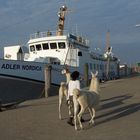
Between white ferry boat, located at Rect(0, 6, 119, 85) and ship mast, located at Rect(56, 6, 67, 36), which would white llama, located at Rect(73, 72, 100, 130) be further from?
ship mast, located at Rect(56, 6, 67, 36)

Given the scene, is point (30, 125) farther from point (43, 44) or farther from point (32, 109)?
point (43, 44)

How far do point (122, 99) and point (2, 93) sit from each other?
9367 millimetres

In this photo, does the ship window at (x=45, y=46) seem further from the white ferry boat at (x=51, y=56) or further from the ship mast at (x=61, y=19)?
the ship mast at (x=61, y=19)

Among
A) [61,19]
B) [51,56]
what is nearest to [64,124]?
[51,56]

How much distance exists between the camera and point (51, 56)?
32.2 m

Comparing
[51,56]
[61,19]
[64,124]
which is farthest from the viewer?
[61,19]

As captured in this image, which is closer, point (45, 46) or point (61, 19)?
point (45, 46)

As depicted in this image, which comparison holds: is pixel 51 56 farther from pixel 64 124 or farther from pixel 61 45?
pixel 64 124

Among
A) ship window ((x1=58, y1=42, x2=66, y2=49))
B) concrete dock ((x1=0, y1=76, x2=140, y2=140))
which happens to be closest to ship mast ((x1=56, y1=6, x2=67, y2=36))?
ship window ((x1=58, y1=42, x2=66, y2=49))

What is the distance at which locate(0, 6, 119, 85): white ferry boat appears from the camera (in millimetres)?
27141

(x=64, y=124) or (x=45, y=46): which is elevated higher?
(x=45, y=46)

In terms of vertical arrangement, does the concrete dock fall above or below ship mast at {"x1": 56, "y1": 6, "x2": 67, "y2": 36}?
below

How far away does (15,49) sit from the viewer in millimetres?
34875

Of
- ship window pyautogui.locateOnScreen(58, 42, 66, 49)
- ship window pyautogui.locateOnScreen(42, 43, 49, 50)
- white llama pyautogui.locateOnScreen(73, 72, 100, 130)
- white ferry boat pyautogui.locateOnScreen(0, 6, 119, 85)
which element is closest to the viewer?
white llama pyautogui.locateOnScreen(73, 72, 100, 130)
